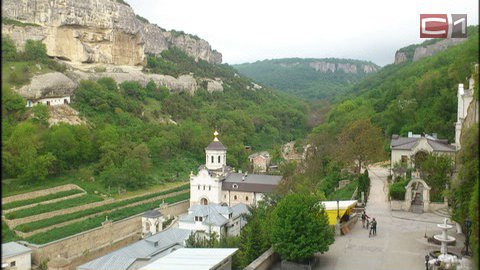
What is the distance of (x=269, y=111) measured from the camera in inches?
3691

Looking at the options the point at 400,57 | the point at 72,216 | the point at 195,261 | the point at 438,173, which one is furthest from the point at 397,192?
the point at 400,57

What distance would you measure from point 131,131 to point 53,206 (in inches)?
871

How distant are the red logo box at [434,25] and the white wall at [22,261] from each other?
2439 centimetres

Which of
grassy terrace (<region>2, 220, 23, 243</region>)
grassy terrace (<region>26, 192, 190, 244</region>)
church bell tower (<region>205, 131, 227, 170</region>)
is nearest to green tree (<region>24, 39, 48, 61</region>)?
grassy terrace (<region>26, 192, 190, 244</region>)

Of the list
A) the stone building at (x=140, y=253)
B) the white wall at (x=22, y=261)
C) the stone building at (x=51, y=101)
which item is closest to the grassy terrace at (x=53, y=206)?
the white wall at (x=22, y=261)

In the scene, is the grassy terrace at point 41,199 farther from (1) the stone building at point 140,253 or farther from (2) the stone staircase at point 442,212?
(2) the stone staircase at point 442,212

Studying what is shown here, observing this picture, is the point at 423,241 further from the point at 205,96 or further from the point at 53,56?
the point at 205,96

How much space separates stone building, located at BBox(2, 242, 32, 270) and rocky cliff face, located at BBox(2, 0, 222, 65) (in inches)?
1643

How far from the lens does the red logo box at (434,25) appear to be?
21047mm

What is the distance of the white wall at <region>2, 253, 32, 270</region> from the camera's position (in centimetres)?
2714

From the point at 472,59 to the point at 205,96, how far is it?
60.2 m

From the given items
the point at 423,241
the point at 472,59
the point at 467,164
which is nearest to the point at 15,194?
the point at 423,241

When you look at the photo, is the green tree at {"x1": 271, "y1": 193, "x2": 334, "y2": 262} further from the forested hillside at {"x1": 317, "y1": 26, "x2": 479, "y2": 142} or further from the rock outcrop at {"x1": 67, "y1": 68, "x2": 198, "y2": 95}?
the rock outcrop at {"x1": 67, "y1": 68, "x2": 198, "y2": 95}

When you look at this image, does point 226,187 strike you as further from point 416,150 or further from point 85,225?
point 416,150
